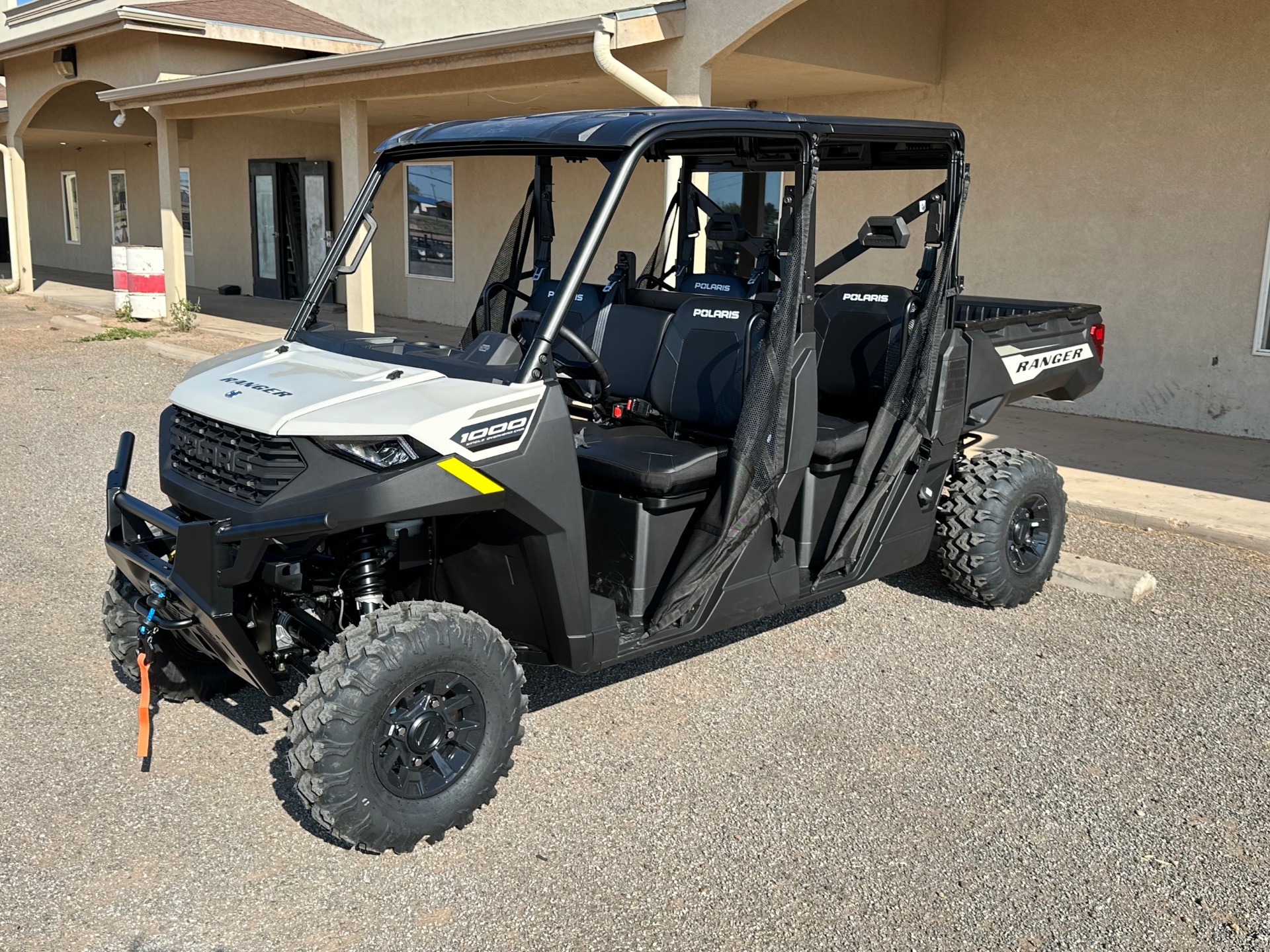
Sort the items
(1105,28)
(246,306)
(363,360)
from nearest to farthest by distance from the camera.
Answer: (363,360) < (1105,28) < (246,306)

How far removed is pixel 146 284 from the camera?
610 inches

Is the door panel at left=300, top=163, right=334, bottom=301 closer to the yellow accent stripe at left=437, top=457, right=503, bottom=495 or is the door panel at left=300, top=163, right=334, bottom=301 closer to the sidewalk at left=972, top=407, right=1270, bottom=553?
the sidewalk at left=972, top=407, right=1270, bottom=553

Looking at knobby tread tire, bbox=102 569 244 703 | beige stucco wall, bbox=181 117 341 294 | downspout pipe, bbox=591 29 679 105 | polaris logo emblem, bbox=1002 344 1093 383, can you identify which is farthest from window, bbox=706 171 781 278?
knobby tread tire, bbox=102 569 244 703

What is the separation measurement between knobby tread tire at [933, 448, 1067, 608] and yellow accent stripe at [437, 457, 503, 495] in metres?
2.56

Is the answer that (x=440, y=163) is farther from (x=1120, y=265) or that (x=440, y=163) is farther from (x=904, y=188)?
(x=1120, y=265)

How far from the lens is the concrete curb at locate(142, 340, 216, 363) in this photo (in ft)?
40.3

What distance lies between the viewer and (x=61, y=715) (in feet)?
13.8

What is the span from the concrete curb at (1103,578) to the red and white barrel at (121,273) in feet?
43.4

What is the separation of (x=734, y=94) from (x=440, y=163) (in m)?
5.39

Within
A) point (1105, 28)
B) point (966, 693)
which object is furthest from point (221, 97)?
point (966, 693)

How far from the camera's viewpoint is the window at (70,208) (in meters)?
26.8

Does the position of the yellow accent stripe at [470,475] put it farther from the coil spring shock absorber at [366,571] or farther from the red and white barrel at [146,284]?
the red and white barrel at [146,284]

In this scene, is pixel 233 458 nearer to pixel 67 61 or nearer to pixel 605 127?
pixel 605 127

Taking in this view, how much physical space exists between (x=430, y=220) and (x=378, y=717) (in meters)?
13.5
